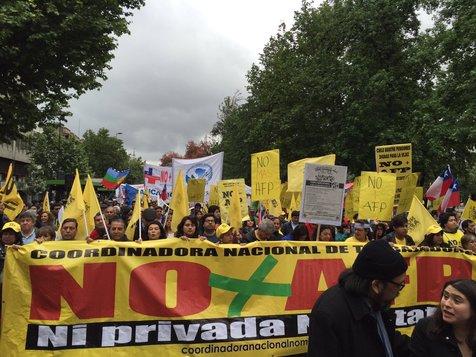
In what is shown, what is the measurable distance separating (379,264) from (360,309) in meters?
0.24

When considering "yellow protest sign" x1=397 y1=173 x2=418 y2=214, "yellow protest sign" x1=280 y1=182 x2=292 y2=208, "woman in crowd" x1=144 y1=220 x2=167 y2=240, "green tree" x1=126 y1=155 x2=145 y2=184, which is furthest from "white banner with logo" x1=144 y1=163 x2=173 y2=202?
"green tree" x1=126 y1=155 x2=145 y2=184

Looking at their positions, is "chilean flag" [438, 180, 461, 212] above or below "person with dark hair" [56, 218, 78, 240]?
above

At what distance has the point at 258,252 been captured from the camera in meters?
4.92

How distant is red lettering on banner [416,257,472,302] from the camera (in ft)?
17.3

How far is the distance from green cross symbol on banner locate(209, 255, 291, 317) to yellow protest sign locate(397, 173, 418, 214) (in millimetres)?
6290

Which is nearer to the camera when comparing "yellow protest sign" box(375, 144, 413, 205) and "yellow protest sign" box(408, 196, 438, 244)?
"yellow protest sign" box(408, 196, 438, 244)

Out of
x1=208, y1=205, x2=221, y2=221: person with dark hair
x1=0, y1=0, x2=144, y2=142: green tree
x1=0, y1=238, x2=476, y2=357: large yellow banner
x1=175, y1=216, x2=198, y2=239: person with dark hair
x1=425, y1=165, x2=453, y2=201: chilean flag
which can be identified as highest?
x1=0, y1=0, x2=144, y2=142: green tree

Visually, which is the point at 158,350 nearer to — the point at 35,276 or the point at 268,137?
the point at 35,276

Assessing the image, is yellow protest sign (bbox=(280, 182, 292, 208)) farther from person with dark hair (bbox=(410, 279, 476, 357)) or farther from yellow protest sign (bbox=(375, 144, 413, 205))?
person with dark hair (bbox=(410, 279, 476, 357))

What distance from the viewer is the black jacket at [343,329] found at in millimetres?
2449

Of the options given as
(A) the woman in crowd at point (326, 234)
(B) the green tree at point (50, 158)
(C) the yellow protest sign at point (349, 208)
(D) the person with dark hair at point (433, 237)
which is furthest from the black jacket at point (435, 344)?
(B) the green tree at point (50, 158)

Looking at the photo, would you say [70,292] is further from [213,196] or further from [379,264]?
[213,196]

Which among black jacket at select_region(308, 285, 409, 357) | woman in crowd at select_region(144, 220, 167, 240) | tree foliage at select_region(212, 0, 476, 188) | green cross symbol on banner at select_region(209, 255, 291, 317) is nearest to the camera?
black jacket at select_region(308, 285, 409, 357)

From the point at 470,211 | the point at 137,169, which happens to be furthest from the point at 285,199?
the point at 137,169
